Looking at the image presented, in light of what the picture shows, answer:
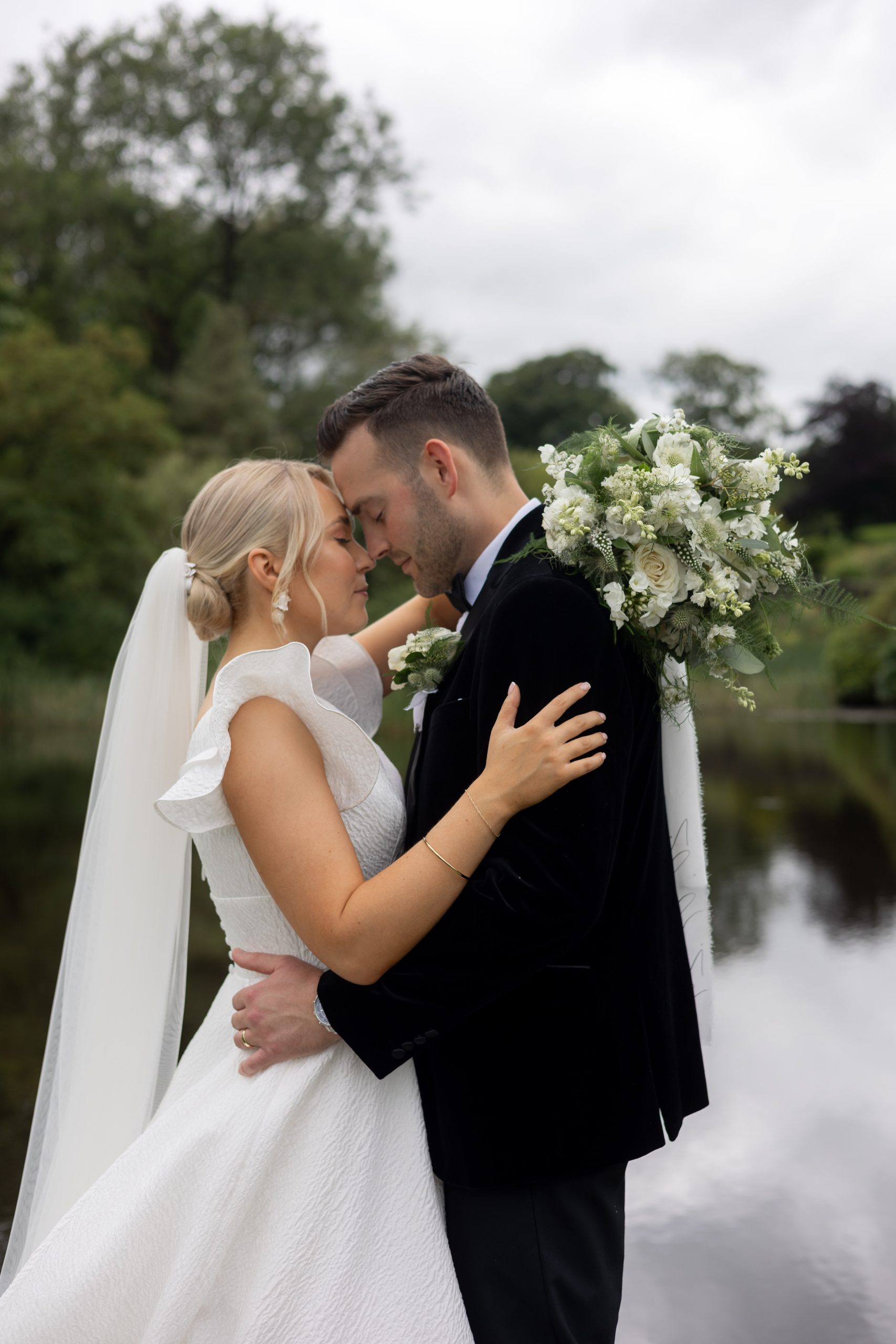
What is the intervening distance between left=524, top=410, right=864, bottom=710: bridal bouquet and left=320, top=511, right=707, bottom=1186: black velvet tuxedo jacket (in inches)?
2.9

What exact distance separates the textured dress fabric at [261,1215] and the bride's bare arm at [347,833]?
59 millimetres

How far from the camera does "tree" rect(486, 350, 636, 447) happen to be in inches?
1987

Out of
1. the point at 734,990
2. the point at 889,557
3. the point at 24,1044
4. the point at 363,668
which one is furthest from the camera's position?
the point at 889,557

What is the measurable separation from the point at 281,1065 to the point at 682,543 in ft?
4.21

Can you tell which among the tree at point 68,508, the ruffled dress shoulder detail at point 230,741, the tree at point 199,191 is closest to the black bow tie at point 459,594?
the ruffled dress shoulder detail at point 230,741

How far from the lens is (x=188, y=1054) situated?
8.25ft

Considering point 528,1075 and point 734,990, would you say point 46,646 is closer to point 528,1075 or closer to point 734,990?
point 734,990

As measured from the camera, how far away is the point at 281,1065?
87.4 inches

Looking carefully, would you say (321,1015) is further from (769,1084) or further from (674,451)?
(769,1084)

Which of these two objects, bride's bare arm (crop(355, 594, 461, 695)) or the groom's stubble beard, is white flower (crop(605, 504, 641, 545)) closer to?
the groom's stubble beard

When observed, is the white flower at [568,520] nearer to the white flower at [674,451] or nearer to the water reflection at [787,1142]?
the white flower at [674,451]

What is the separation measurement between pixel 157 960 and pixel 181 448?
31.2 meters

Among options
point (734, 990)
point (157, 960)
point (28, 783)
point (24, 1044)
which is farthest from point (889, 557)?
point (157, 960)

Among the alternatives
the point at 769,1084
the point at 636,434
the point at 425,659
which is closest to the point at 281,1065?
the point at 425,659
